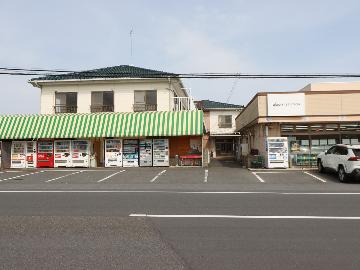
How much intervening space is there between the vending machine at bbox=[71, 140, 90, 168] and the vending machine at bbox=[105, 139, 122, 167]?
1.42m

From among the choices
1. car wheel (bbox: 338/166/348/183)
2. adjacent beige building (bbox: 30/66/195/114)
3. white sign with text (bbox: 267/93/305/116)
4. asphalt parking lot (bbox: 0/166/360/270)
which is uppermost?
adjacent beige building (bbox: 30/66/195/114)

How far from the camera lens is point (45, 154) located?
26.2 meters

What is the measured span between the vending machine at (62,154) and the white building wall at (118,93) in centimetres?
302

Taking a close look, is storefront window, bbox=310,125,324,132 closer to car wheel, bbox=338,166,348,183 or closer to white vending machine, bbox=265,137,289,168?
white vending machine, bbox=265,137,289,168

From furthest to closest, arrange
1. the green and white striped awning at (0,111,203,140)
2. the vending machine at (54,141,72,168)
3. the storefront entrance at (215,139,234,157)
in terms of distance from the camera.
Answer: the storefront entrance at (215,139,234,157) → the vending machine at (54,141,72,168) → the green and white striped awning at (0,111,203,140)

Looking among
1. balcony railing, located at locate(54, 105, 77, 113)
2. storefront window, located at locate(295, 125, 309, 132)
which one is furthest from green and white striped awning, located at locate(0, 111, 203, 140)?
storefront window, located at locate(295, 125, 309, 132)

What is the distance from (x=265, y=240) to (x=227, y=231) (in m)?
0.98

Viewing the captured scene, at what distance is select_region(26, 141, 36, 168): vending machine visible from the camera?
86.5ft

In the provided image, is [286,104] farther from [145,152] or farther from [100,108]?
[100,108]

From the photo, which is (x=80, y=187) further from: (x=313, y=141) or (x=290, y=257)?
(x=313, y=141)

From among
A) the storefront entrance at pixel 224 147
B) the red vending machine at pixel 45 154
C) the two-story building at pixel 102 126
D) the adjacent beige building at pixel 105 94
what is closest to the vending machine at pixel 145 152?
the two-story building at pixel 102 126

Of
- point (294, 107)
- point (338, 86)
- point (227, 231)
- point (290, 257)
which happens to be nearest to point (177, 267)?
point (290, 257)

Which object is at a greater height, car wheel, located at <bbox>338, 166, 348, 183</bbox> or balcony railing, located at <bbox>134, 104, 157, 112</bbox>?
balcony railing, located at <bbox>134, 104, 157, 112</bbox>

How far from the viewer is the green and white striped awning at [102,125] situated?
24594 mm
